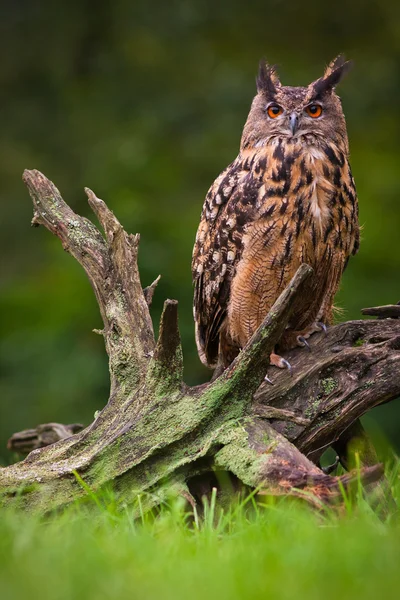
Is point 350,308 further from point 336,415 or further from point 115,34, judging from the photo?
point 115,34

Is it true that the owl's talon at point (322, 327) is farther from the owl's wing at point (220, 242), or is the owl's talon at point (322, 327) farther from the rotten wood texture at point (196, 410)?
the owl's wing at point (220, 242)

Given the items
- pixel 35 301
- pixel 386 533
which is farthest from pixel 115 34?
pixel 386 533

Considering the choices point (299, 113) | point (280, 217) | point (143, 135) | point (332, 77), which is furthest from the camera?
point (143, 135)

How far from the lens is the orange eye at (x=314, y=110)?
3432mm

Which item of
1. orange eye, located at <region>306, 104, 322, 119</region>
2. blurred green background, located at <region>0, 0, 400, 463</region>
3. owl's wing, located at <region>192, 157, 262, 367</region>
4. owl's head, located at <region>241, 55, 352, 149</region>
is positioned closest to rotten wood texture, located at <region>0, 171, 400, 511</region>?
owl's wing, located at <region>192, 157, 262, 367</region>

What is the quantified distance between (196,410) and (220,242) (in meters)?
0.89

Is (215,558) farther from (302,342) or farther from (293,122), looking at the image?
(293,122)

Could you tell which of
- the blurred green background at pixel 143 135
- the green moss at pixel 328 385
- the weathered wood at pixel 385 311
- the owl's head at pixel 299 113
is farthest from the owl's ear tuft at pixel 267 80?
the blurred green background at pixel 143 135

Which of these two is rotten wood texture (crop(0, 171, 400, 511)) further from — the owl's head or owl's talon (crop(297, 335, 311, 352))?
the owl's head

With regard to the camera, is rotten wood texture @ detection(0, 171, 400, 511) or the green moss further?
the green moss

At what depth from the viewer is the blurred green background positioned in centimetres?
566

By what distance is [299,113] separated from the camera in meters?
3.41

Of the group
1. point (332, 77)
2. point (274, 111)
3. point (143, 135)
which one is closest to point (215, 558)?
point (274, 111)

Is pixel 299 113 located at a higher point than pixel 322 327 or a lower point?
higher
